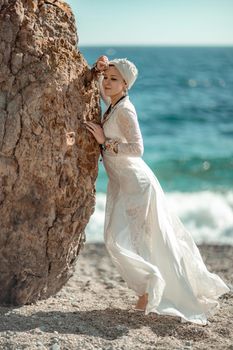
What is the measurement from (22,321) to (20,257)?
0.53 metres

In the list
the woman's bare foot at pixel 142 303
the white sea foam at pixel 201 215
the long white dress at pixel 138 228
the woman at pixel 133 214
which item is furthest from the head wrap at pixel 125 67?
the white sea foam at pixel 201 215

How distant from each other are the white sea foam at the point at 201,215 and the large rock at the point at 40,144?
17.0ft

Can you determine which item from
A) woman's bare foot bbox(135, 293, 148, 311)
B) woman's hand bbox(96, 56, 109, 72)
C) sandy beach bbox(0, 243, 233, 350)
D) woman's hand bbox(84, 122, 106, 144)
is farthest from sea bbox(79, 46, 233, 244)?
woman's hand bbox(96, 56, 109, 72)

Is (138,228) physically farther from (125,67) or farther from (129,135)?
(125,67)

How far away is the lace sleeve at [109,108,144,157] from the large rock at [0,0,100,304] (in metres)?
0.28

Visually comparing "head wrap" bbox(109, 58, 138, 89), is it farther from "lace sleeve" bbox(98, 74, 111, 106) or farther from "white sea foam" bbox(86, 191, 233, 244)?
"white sea foam" bbox(86, 191, 233, 244)

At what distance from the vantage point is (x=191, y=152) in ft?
64.7

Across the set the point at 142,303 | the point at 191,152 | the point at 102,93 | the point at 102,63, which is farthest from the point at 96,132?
the point at 191,152

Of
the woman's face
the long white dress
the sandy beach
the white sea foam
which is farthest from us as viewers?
the white sea foam

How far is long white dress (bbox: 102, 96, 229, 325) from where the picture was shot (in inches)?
209

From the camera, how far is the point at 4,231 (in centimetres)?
536

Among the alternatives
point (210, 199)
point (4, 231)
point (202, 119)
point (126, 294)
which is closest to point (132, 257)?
point (4, 231)

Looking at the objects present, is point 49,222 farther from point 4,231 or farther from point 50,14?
point 50,14

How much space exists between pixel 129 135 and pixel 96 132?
267 millimetres
